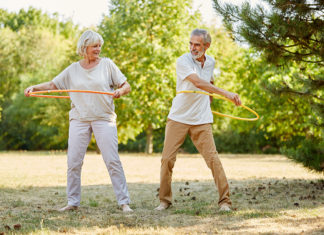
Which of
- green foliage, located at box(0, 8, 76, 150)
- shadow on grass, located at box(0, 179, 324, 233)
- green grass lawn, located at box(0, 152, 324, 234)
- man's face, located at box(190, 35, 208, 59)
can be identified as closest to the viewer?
green grass lawn, located at box(0, 152, 324, 234)

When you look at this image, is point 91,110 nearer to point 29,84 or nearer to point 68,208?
point 68,208

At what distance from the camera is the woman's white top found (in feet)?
16.4

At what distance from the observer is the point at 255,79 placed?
2083cm

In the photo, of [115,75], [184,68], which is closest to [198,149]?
[184,68]

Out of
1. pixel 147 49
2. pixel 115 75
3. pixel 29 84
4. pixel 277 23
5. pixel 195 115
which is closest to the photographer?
pixel 195 115

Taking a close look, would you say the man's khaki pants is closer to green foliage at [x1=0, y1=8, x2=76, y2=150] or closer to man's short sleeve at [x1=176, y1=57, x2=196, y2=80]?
man's short sleeve at [x1=176, y1=57, x2=196, y2=80]

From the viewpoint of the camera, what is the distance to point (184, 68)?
4973 mm

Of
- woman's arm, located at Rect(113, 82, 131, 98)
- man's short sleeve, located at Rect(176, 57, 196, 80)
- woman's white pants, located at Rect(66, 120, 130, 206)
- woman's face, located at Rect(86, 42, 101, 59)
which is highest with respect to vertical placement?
woman's face, located at Rect(86, 42, 101, 59)

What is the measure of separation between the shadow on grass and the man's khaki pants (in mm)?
249

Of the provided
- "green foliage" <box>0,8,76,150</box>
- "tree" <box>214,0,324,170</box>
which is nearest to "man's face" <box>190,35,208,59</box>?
"tree" <box>214,0,324,170</box>

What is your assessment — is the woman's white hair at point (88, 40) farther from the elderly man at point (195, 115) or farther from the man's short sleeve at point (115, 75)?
the elderly man at point (195, 115)

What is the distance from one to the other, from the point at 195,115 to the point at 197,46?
796 mm

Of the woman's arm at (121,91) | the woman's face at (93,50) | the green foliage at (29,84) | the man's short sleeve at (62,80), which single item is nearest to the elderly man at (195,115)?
the woman's arm at (121,91)

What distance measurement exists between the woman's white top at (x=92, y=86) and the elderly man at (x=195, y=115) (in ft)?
2.40
